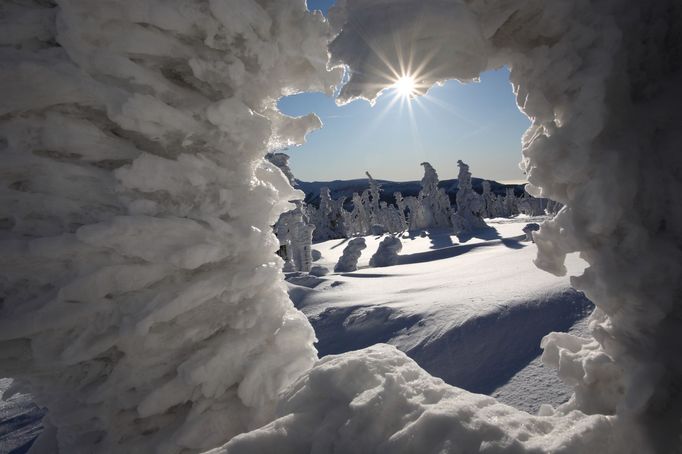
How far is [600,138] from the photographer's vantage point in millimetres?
1562

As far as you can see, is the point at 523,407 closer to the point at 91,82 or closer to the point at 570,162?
the point at 570,162

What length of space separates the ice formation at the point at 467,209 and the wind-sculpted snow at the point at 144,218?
83.0 feet

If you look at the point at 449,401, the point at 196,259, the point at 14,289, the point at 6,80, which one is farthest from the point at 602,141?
the point at 14,289

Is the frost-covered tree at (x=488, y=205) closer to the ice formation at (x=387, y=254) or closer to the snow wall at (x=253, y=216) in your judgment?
the ice formation at (x=387, y=254)

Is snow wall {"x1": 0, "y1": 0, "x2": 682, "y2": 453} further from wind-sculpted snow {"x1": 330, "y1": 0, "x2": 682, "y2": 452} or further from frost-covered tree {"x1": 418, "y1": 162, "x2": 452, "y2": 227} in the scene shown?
frost-covered tree {"x1": 418, "y1": 162, "x2": 452, "y2": 227}

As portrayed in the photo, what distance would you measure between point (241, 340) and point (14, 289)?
1336mm

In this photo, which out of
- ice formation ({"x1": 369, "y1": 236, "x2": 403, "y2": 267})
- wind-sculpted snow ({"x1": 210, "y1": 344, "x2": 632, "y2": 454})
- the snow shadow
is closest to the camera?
wind-sculpted snow ({"x1": 210, "y1": 344, "x2": 632, "y2": 454})

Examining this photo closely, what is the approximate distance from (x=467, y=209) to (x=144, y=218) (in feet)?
89.7

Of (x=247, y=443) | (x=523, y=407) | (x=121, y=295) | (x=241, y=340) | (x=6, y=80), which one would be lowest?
(x=523, y=407)

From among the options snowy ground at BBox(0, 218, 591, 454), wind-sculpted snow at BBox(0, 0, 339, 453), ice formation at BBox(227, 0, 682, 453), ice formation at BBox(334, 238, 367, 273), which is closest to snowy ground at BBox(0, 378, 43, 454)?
snowy ground at BBox(0, 218, 591, 454)

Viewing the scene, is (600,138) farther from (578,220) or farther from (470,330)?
(470,330)

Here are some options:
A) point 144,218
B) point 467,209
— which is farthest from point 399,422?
point 467,209

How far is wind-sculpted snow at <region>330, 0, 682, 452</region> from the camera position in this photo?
1.40 meters

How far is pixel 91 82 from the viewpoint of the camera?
75.8 inches
